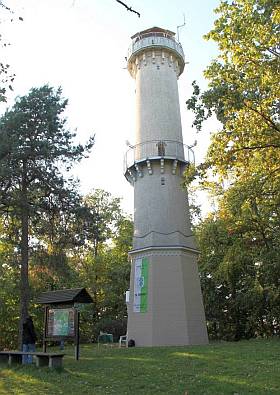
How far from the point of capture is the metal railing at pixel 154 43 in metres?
24.1

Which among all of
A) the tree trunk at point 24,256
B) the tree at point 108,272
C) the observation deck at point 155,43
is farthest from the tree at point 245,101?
the tree at point 108,272

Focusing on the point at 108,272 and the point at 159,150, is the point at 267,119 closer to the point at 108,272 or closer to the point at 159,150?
the point at 159,150

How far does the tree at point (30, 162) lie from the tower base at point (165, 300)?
16.8 feet

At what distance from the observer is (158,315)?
A: 65.3 ft

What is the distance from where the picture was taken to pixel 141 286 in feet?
68.6

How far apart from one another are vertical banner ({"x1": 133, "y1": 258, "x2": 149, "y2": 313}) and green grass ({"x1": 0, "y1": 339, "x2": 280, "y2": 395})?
7315 mm

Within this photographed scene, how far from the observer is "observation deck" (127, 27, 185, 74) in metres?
24.2

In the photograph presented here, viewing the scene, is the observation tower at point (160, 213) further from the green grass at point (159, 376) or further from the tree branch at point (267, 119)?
the tree branch at point (267, 119)

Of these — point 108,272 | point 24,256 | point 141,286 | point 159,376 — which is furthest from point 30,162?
point 108,272

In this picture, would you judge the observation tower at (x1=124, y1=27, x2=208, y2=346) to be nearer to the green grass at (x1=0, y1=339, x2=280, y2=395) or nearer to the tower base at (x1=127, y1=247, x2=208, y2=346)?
the tower base at (x1=127, y1=247, x2=208, y2=346)

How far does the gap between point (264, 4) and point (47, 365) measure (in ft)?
38.4

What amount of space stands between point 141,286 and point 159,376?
1113cm

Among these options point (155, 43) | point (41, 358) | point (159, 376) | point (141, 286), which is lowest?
point (159, 376)

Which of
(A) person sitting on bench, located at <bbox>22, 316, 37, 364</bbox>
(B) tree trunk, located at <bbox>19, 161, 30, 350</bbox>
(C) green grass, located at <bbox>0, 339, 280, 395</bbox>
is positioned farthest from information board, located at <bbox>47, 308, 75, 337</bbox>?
(B) tree trunk, located at <bbox>19, 161, 30, 350</bbox>
